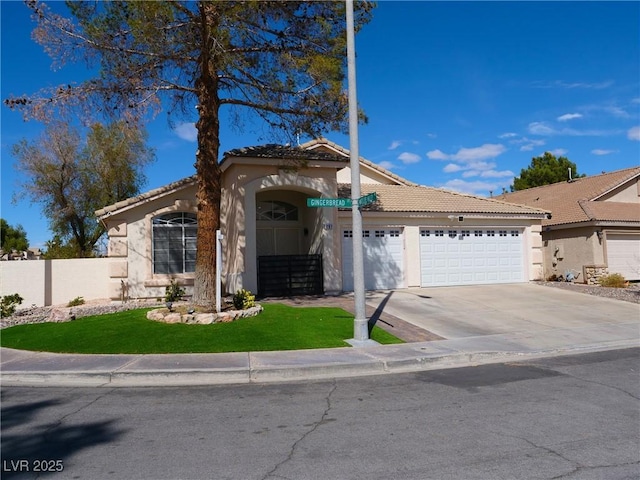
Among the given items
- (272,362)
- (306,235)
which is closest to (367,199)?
(272,362)

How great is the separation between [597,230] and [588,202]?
2.60 metres

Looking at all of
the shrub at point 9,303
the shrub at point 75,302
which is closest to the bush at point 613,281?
the shrub at point 75,302

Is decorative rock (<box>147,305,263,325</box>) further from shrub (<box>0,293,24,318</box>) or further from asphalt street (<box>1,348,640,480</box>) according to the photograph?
shrub (<box>0,293,24,318</box>)

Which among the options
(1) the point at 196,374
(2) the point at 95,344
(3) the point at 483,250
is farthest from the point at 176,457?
(3) the point at 483,250

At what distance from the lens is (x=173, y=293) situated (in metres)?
14.8

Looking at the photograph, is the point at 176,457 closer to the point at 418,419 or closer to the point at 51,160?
the point at 418,419

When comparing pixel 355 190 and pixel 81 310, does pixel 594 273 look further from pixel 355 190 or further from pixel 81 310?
pixel 81 310

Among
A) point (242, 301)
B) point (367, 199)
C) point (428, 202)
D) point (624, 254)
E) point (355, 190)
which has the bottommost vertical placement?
point (242, 301)

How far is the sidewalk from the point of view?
767 cm

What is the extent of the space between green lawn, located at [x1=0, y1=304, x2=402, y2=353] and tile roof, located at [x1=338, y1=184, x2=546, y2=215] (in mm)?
7210

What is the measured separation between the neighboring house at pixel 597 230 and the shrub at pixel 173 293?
1708 cm

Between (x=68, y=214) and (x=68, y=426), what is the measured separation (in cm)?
2271

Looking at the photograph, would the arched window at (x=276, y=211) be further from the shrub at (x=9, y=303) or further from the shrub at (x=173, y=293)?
the shrub at (x=9, y=303)

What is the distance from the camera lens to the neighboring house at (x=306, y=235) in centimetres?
1583
